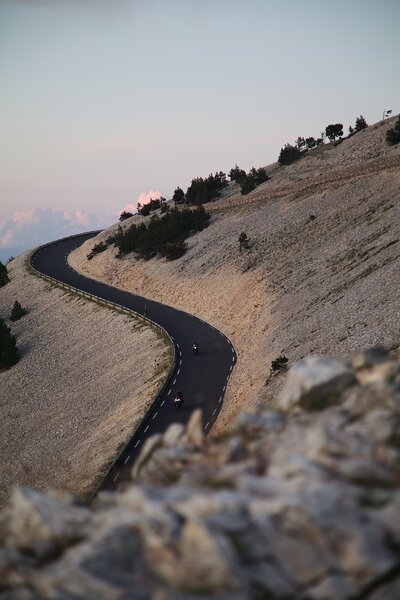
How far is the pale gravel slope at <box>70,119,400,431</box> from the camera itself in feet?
107

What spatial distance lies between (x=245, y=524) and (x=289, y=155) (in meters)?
79.2

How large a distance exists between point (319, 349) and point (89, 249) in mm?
72085

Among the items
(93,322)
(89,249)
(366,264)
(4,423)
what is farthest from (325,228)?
(89,249)

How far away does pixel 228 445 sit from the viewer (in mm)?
10398

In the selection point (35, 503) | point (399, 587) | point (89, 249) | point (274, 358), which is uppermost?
point (89, 249)

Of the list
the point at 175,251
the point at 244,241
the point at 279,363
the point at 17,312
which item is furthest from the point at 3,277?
the point at 279,363

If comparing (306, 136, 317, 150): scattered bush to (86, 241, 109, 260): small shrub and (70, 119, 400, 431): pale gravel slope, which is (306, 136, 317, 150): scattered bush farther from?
(86, 241, 109, 260): small shrub

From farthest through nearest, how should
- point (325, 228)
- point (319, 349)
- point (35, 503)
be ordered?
point (325, 228), point (319, 349), point (35, 503)

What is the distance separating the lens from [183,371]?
3828cm

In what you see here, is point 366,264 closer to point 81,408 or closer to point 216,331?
point 216,331

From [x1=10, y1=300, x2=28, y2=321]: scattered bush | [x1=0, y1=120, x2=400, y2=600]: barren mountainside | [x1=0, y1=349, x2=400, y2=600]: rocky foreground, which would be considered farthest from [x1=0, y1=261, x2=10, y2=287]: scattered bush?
[x1=0, y1=349, x2=400, y2=600]: rocky foreground

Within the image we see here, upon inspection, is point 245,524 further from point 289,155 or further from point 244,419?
point 289,155

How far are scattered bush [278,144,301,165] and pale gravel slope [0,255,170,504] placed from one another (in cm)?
4078

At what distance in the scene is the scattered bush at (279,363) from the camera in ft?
103
